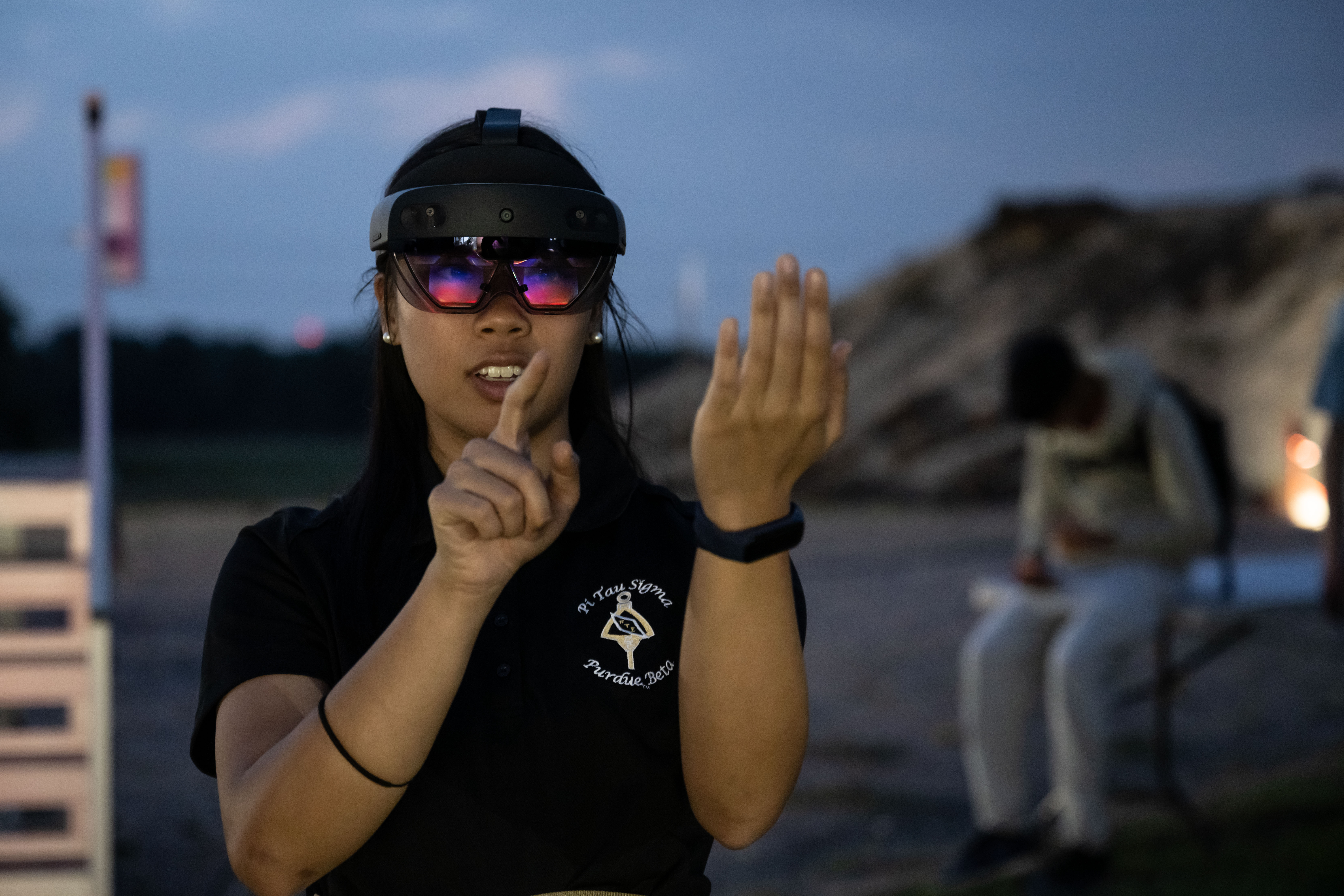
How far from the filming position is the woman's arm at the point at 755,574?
Result: 3.72 ft

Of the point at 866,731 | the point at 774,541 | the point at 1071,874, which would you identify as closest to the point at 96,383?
the point at 774,541

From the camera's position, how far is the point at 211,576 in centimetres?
1243

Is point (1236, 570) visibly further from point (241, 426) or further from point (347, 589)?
point (241, 426)

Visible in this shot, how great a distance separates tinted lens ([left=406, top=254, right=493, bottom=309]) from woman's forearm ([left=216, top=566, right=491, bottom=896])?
14.7 inches

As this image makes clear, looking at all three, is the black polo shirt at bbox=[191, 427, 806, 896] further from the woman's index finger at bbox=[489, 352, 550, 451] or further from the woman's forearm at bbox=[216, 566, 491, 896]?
the woman's index finger at bbox=[489, 352, 550, 451]

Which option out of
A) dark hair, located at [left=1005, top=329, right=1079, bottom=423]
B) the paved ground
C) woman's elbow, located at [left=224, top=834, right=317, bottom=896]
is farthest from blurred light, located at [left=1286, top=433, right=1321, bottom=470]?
woman's elbow, located at [left=224, top=834, right=317, bottom=896]

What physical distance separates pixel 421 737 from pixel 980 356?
84.0ft

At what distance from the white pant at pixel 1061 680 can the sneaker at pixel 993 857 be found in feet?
0.16

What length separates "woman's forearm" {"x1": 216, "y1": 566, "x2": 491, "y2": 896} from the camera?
1.21 metres

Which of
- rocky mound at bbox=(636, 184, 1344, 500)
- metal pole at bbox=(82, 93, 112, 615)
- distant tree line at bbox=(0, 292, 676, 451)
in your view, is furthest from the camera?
distant tree line at bbox=(0, 292, 676, 451)

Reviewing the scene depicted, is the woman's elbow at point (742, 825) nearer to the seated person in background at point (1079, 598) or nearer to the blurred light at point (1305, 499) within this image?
the seated person in background at point (1079, 598)

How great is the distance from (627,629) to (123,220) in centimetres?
346

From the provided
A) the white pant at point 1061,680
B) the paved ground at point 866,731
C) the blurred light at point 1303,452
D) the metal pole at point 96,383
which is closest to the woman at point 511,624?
the metal pole at point 96,383

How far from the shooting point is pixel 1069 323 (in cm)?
2675
